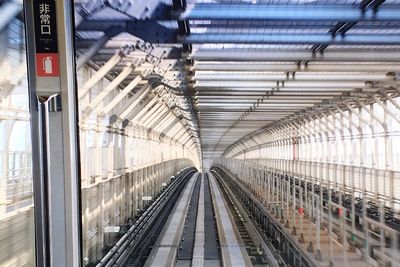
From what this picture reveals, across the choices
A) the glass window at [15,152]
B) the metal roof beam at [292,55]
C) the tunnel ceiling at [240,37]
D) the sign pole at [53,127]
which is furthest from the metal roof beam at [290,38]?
the glass window at [15,152]

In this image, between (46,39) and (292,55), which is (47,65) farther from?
(292,55)

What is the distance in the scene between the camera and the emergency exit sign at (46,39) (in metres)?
2.77

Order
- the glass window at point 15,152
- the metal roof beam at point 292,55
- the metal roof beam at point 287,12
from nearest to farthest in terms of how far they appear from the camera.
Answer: the glass window at point 15,152
the metal roof beam at point 287,12
the metal roof beam at point 292,55

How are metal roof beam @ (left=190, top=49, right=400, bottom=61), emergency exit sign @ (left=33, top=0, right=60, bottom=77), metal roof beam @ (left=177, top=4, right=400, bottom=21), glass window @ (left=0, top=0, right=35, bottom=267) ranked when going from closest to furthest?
1. glass window @ (left=0, top=0, right=35, bottom=267)
2. emergency exit sign @ (left=33, top=0, right=60, bottom=77)
3. metal roof beam @ (left=177, top=4, right=400, bottom=21)
4. metal roof beam @ (left=190, top=49, right=400, bottom=61)

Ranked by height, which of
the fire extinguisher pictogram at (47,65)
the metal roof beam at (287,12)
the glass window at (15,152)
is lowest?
the glass window at (15,152)

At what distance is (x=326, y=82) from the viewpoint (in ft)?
37.2

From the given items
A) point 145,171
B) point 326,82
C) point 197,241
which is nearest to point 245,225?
point 197,241

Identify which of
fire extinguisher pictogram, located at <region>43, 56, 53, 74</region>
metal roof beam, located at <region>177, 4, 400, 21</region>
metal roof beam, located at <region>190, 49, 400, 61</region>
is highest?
metal roof beam, located at <region>177, 4, 400, 21</region>

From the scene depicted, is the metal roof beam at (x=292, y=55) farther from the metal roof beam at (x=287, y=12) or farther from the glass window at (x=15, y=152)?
the glass window at (x=15, y=152)

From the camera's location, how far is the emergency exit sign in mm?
2766

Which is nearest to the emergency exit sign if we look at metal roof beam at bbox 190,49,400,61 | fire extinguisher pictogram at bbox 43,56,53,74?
fire extinguisher pictogram at bbox 43,56,53,74

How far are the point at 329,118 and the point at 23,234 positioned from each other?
633 inches

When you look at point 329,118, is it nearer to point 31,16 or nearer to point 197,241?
point 197,241

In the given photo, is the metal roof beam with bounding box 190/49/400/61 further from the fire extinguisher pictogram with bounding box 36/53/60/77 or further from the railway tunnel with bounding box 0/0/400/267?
the fire extinguisher pictogram with bounding box 36/53/60/77
